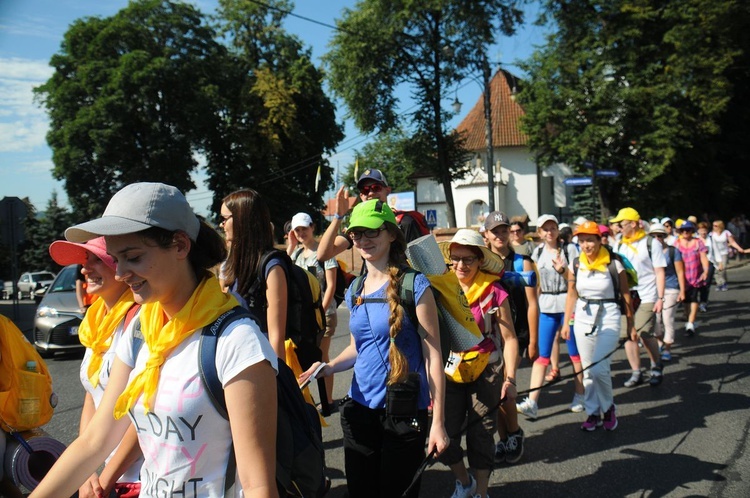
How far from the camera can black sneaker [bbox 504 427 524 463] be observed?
16.2 ft

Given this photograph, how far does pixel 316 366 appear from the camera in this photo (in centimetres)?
310

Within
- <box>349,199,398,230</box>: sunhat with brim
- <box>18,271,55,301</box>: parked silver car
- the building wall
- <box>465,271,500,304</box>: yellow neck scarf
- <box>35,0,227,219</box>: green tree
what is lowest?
<box>18,271,55,301</box>: parked silver car

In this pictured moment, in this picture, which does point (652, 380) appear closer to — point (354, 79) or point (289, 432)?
point (289, 432)

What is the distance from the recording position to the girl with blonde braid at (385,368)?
3.07m

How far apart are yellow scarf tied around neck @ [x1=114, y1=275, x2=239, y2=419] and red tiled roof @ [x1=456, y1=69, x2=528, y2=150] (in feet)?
146

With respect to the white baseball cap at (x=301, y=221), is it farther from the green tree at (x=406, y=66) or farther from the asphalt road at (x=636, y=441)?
the green tree at (x=406, y=66)

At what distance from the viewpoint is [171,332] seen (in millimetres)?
1865

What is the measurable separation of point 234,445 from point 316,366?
1.34 metres

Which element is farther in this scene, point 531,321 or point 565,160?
point 565,160

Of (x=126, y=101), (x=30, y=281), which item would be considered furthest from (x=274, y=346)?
(x=30, y=281)

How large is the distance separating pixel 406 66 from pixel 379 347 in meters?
29.1

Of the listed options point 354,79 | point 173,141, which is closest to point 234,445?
point 354,79

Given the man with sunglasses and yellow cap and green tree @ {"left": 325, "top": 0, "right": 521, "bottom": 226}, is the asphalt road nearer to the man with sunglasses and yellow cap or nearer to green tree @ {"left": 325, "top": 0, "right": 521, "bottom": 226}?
the man with sunglasses and yellow cap

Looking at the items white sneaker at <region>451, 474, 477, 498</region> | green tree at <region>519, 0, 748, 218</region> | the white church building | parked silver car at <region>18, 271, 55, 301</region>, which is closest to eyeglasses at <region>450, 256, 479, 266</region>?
white sneaker at <region>451, 474, 477, 498</region>
